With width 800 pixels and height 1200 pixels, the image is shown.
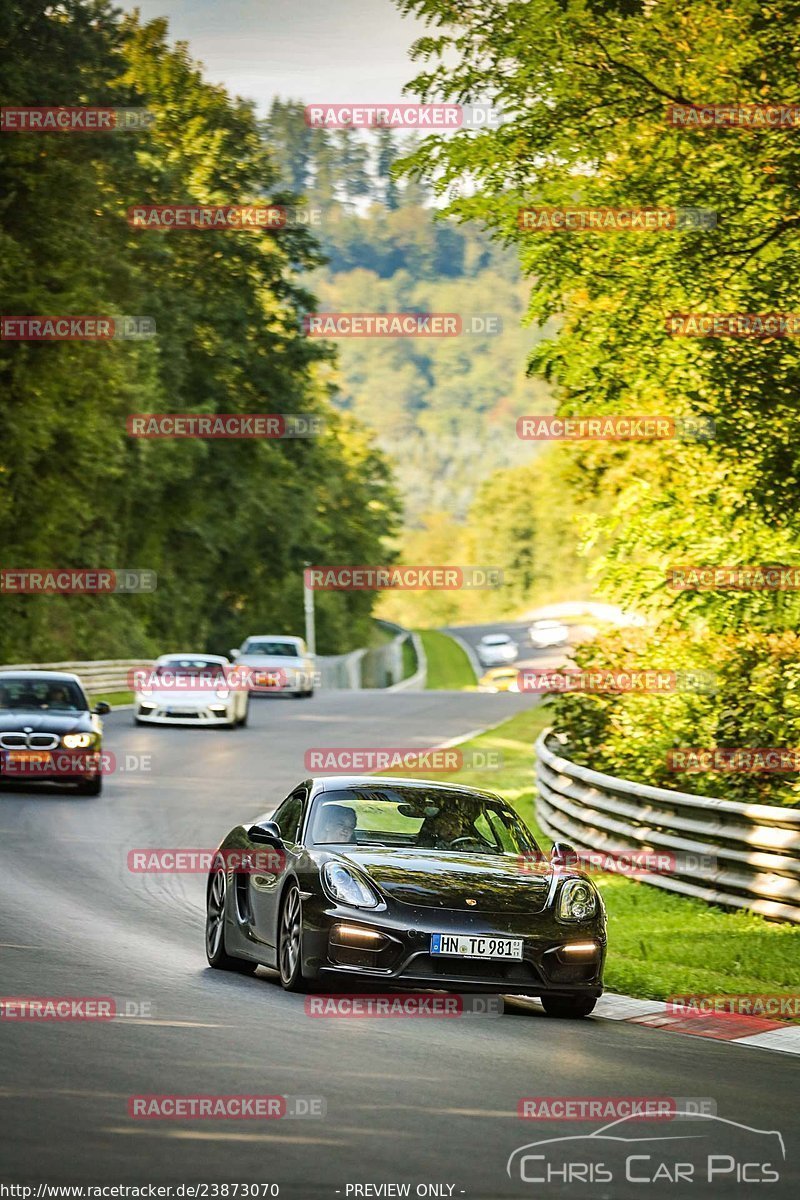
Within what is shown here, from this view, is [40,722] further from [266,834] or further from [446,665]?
[446,665]

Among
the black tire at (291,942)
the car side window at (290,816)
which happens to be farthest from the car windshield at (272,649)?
the black tire at (291,942)

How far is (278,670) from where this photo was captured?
52.2 m

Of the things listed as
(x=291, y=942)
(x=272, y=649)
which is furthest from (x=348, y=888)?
(x=272, y=649)

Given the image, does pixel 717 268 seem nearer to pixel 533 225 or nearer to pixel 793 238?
pixel 793 238

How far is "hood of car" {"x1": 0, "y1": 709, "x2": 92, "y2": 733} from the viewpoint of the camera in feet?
77.9

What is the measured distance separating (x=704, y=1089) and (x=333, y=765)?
23.2 meters

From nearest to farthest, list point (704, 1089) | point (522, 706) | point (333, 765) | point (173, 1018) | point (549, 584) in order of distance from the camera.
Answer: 1. point (704, 1089)
2. point (173, 1018)
3. point (333, 765)
4. point (522, 706)
5. point (549, 584)

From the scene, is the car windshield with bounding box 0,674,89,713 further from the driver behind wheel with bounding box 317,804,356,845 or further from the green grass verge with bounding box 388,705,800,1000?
the driver behind wheel with bounding box 317,804,356,845

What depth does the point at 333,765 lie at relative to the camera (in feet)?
102

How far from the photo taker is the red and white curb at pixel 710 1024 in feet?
32.4

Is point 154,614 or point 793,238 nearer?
point 793,238

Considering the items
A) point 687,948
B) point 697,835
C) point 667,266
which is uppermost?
point 667,266

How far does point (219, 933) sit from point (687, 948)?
3324 millimetres

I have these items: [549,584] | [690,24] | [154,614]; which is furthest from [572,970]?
[549,584]
